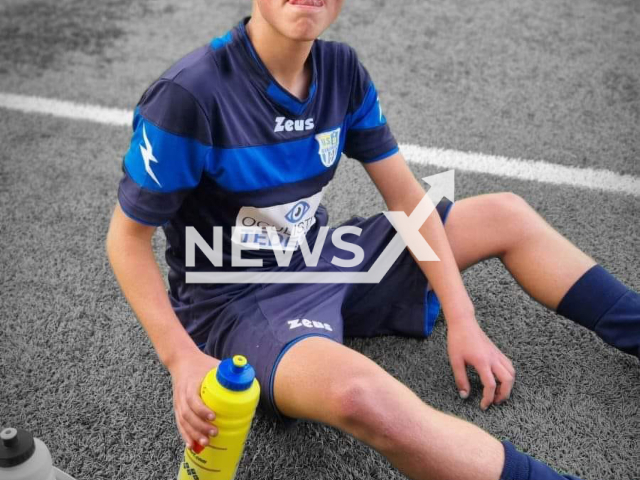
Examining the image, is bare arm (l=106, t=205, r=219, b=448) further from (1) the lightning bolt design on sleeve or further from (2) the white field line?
(2) the white field line

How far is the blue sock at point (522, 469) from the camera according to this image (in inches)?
36.1

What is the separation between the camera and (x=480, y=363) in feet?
3.77

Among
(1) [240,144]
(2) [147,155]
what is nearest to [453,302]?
(1) [240,144]

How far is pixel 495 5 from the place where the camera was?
2.77 metres

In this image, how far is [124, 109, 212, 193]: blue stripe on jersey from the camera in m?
0.98

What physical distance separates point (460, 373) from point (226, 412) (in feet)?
1.44

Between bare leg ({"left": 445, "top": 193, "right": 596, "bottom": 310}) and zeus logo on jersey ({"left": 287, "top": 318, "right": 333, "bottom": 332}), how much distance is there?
315 mm

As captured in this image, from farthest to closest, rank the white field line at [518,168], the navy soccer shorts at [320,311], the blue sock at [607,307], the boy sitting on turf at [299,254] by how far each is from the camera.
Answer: the white field line at [518,168] < the blue sock at [607,307] < the navy soccer shorts at [320,311] < the boy sitting on turf at [299,254]

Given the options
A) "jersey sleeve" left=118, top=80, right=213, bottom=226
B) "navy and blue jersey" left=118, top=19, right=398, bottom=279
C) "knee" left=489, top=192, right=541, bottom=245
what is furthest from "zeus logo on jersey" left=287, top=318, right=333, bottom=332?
"knee" left=489, top=192, right=541, bottom=245

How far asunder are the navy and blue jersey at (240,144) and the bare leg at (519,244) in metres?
0.20

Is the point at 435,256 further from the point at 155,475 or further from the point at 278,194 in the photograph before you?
the point at 155,475

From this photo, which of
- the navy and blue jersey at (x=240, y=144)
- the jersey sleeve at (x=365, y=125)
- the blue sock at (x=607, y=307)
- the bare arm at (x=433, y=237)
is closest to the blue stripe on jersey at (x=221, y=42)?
the navy and blue jersey at (x=240, y=144)

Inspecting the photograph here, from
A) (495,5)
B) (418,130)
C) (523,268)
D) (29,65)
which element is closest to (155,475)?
(523,268)

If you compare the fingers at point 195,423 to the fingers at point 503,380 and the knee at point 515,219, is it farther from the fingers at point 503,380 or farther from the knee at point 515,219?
the knee at point 515,219
